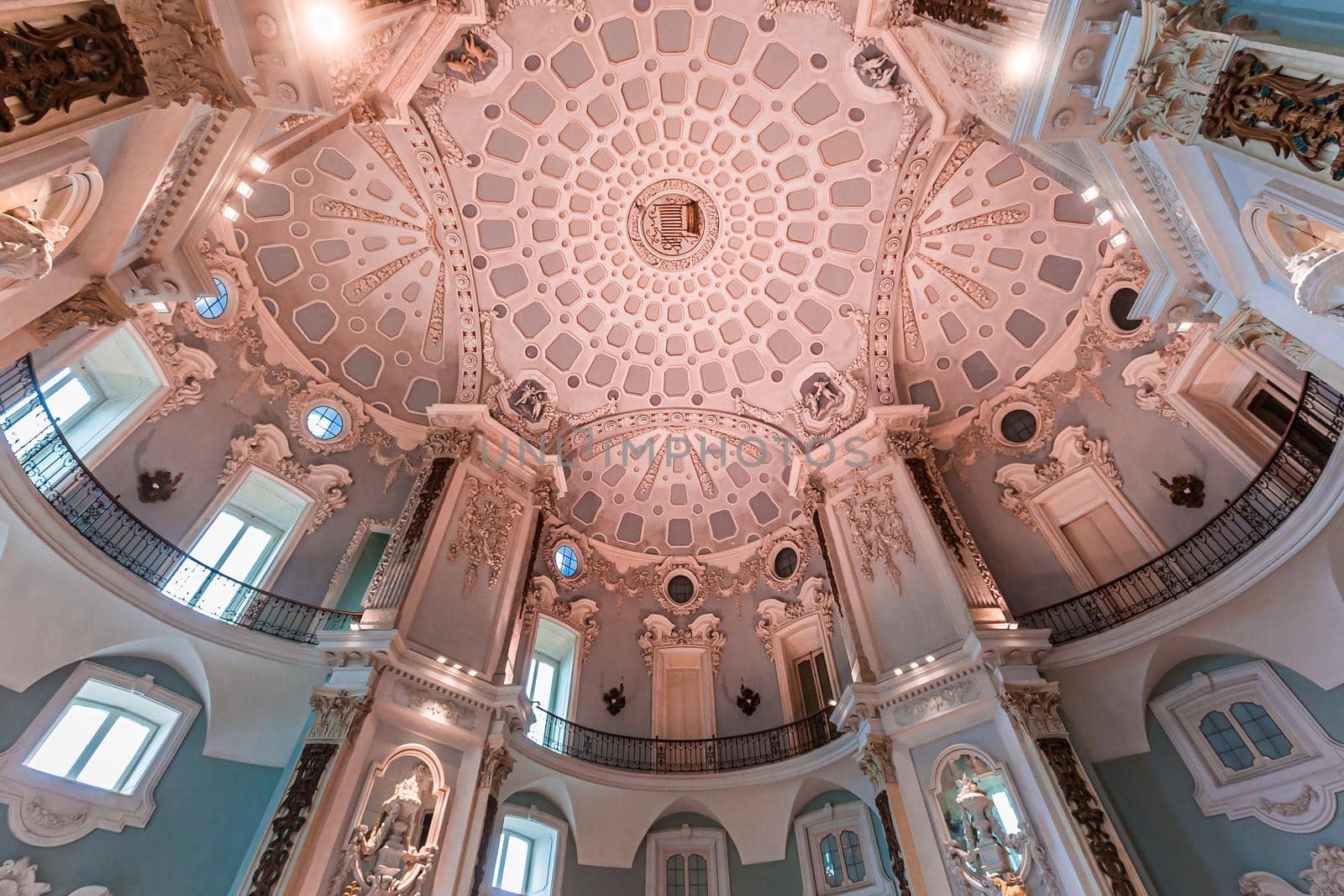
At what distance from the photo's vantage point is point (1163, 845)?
Answer: 30.1 ft

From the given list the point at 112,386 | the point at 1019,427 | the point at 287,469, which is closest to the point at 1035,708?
the point at 1019,427

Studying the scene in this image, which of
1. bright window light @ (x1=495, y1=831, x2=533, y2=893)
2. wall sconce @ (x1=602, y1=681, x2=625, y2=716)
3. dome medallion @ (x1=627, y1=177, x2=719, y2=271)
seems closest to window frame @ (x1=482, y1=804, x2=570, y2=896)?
bright window light @ (x1=495, y1=831, x2=533, y2=893)

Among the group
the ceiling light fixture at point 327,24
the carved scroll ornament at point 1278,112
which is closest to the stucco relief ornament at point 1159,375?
the carved scroll ornament at point 1278,112

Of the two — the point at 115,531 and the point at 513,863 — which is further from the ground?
the point at 115,531

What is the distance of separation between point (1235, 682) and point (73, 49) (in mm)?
15008

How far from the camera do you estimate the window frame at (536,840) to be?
1156 cm

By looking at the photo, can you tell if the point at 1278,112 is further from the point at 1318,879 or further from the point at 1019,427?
the point at 1019,427

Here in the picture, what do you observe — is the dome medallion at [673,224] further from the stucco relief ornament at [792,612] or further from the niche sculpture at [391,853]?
the niche sculpture at [391,853]

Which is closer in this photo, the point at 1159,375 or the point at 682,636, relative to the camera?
the point at 1159,375

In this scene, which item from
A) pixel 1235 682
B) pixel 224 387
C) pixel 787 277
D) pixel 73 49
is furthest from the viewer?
pixel 787 277

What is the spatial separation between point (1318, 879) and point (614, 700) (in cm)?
1171

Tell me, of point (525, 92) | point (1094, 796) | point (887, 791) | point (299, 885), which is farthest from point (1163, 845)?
point (525, 92)

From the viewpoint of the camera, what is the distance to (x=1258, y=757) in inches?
359

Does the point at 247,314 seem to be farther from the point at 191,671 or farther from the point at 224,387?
the point at 191,671
